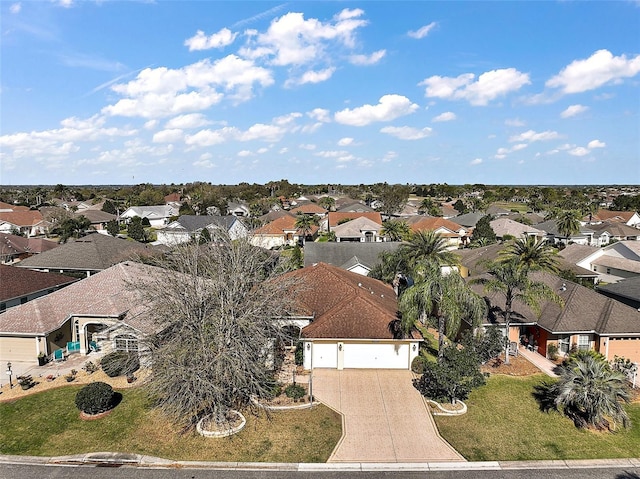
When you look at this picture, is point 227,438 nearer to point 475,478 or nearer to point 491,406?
point 475,478

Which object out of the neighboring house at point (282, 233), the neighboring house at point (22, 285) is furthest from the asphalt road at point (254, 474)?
the neighboring house at point (282, 233)

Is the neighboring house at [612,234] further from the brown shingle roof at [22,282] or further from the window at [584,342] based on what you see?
the brown shingle roof at [22,282]

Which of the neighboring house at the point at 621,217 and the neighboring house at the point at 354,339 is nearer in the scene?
the neighboring house at the point at 354,339

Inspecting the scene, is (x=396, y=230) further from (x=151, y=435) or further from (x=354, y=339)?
(x=151, y=435)

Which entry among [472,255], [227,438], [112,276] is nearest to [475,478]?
[227,438]

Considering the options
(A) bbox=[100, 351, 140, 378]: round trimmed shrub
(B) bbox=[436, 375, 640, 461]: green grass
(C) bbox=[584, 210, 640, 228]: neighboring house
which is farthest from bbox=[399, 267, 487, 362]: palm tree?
(C) bbox=[584, 210, 640, 228]: neighboring house

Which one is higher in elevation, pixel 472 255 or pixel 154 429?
pixel 472 255

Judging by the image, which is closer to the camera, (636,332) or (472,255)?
(636,332)
